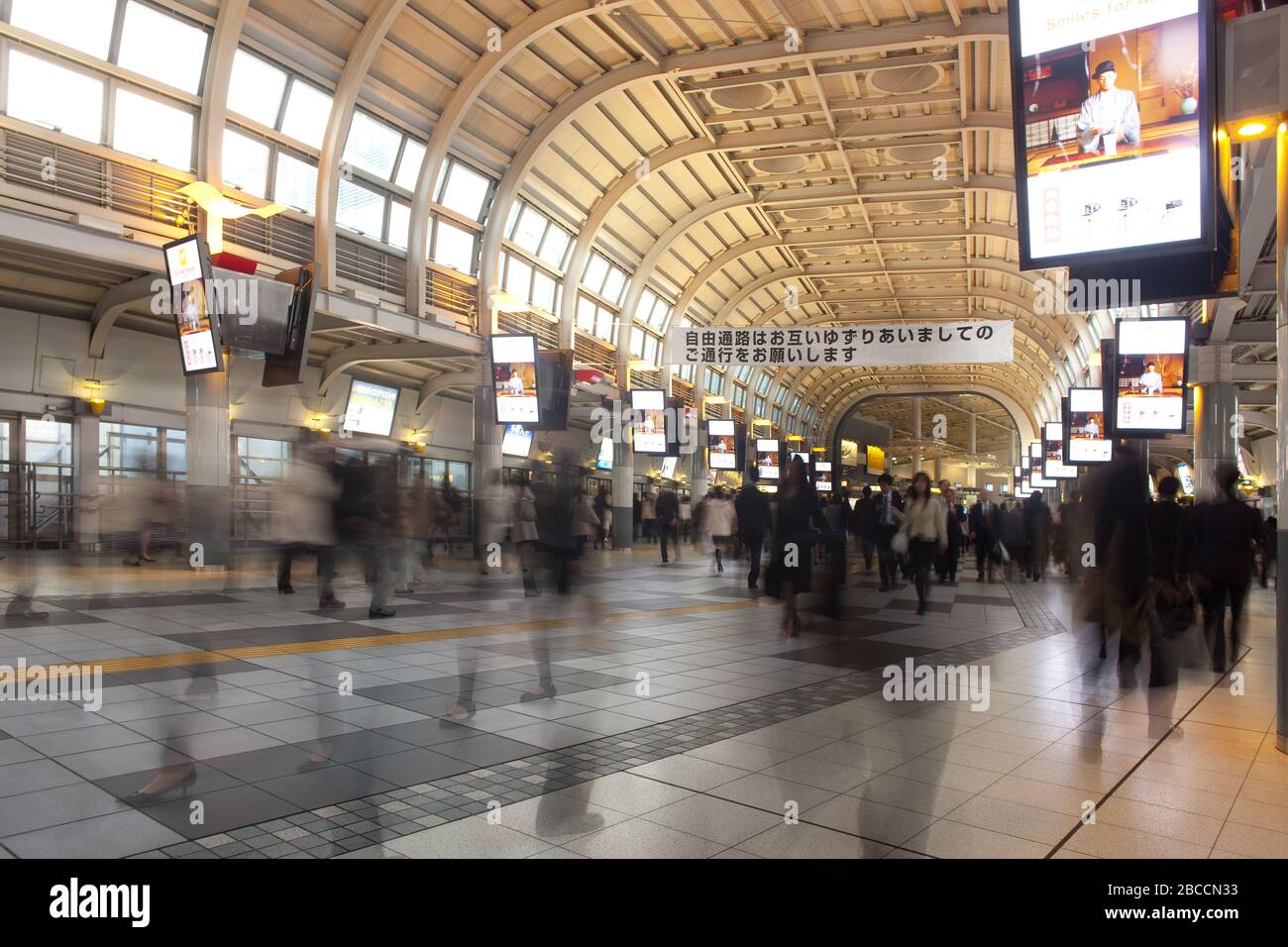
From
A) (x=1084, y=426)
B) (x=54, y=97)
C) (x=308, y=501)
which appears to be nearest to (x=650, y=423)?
(x=1084, y=426)

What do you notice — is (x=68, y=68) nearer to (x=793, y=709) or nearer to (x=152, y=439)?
(x=152, y=439)

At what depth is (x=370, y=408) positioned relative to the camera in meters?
26.9

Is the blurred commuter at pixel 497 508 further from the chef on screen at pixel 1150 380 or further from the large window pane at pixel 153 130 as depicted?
the chef on screen at pixel 1150 380

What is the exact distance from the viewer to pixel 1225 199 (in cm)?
650

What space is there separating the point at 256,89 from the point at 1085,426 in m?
21.3

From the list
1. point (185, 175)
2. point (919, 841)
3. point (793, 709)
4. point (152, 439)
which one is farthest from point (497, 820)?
point (152, 439)

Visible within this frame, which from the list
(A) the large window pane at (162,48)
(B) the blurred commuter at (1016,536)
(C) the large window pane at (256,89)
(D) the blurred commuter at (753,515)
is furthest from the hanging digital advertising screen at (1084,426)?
(A) the large window pane at (162,48)

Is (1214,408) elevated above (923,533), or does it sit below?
above

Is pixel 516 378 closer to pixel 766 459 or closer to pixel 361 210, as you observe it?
pixel 361 210

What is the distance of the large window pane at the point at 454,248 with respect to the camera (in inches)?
954

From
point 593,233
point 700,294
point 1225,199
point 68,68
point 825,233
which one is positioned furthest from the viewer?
point 700,294

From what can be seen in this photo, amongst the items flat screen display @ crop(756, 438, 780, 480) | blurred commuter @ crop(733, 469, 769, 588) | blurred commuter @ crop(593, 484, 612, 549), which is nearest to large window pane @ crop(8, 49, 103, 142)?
blurred commuter @ crop(593, 484, 612, 549)

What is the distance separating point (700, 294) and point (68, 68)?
2765 cm
